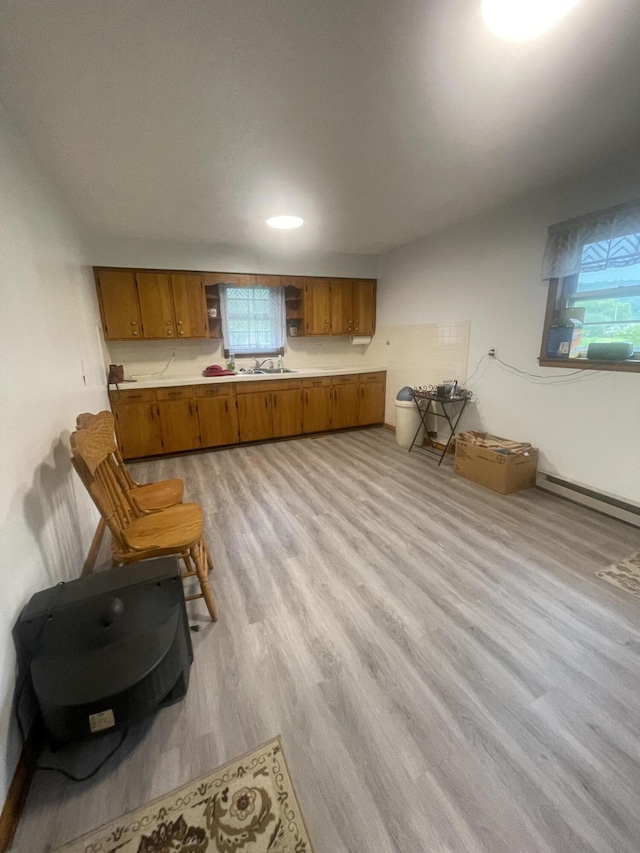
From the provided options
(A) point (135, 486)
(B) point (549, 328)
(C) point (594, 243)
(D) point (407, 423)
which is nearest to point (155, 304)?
(A) point (135, 486)

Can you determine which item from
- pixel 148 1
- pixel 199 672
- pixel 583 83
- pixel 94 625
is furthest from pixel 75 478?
pixel 583 83

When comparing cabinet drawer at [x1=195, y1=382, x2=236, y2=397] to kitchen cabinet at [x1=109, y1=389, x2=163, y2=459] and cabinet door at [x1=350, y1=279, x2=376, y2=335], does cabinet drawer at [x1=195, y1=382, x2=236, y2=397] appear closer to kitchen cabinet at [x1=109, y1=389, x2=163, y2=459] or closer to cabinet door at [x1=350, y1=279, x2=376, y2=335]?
kitchen cabinet at [x1=109, y1=389, x2=163, y2=459]

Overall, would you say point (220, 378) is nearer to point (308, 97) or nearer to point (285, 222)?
point (285, 222)

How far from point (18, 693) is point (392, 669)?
4.51 feet

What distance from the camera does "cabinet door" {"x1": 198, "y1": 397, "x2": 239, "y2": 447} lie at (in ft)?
13.6

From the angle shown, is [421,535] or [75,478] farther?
[421,535]

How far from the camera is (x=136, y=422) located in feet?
12.7

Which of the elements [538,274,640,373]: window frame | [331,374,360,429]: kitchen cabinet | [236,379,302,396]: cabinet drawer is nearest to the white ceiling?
[538,274,640,373]: window frame

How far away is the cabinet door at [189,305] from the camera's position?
4070 millimetres

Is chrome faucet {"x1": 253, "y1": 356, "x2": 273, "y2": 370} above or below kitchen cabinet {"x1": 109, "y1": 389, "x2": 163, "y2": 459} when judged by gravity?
above

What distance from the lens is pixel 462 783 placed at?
3.54 feet

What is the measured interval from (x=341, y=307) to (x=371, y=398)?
1410 millimetres

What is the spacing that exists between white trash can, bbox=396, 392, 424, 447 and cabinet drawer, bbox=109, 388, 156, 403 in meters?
2.94

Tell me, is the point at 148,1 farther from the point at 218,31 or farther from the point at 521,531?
the point at 521,531
